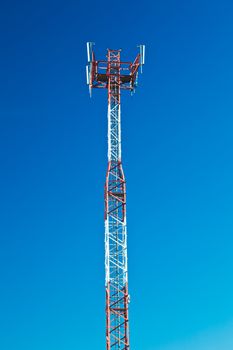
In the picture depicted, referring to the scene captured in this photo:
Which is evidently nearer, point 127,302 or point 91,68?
point 127,302

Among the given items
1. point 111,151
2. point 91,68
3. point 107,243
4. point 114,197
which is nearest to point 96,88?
point 91,68

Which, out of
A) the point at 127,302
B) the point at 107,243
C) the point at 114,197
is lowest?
the point at 127,302

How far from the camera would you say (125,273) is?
204 feet

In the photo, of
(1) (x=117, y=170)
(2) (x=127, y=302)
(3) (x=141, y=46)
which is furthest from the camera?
(3) (x=141, y=46)

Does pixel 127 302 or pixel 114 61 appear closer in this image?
pixel 127 302

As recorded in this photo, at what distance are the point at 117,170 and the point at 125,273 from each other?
9561mm

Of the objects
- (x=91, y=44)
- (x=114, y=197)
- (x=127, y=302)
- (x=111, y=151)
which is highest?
(x=91, y=44)

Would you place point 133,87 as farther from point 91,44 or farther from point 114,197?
point 114,197

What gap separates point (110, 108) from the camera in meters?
69.2

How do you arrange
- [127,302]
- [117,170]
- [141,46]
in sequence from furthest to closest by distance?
[141,46]
[117,170]
[127,302]

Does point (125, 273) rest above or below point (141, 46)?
below

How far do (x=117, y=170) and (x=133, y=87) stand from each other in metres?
9.45

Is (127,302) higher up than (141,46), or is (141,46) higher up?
(141,46)

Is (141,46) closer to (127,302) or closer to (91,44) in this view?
(91,44)
